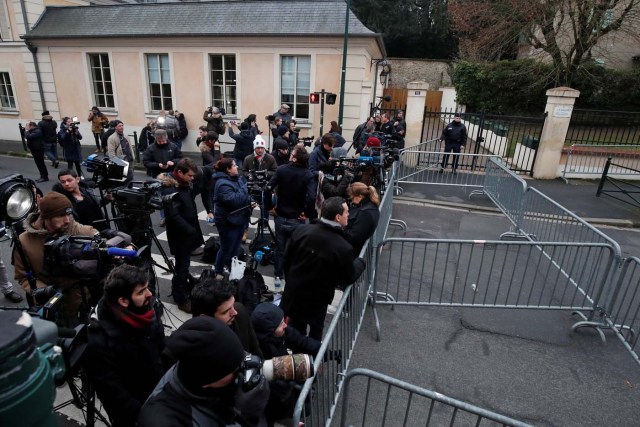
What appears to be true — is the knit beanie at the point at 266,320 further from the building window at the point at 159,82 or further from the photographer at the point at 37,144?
the building window at the point at 159,82

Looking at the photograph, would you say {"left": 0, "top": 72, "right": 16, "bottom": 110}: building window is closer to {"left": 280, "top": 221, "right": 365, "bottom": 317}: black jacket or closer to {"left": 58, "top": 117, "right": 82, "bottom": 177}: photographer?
{"left": 58, "top": 117, "right": 82, "bottom": 177}: photographer

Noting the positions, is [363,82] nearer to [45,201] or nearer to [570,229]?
[570,229]

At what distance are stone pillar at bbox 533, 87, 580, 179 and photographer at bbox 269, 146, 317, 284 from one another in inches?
373

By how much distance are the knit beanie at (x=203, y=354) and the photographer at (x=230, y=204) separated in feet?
10.4

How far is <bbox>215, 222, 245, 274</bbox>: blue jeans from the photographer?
198 inches

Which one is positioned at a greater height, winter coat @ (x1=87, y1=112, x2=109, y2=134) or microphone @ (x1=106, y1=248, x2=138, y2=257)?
microphone @ (x1=106, y1=248, x2=138, y2=257)

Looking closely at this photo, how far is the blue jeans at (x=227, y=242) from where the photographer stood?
504 cm

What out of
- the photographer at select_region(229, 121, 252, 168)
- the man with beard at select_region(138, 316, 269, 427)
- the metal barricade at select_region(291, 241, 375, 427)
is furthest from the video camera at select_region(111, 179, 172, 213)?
the photographer at select_region(229, 121, 252, 168)

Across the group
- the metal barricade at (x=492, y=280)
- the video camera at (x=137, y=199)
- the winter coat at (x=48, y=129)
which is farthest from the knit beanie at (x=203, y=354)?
the winter coat at (x=48, y=129)

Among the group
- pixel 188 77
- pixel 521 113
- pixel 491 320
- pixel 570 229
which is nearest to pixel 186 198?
pixel 491 320

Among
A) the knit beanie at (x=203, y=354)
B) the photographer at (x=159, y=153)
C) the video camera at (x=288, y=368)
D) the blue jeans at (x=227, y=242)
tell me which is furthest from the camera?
the photographer at (x=159, y=153)

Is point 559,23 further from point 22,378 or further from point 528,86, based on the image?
point 22,378

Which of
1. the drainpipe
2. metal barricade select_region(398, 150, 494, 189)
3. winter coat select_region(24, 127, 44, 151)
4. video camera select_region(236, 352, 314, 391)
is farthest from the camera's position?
the drainpipe

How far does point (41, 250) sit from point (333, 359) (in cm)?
265
